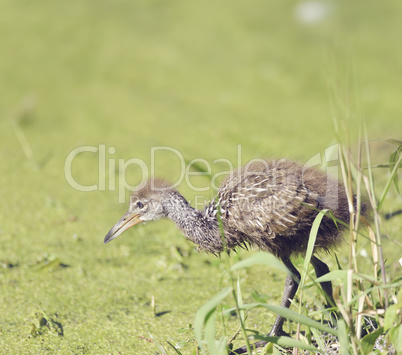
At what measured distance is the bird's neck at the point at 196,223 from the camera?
111 inches

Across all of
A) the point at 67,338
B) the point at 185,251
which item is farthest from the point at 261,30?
the point at 67,338

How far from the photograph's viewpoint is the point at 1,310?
300 centimetres

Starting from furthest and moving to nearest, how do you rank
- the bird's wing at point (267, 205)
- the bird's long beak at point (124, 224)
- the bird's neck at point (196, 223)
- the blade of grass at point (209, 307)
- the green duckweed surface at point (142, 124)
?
1. the bird's long beak at point (124, 224)
2. the green duckweed surface at point (142, 124)
3. the bird's neck at point (196, 223)
4. the bird's wing at point (267, 205)
5. the blade of grass at point (209, 307)

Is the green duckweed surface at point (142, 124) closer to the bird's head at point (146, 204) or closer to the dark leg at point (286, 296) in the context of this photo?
the dark leg at point (286, 296)

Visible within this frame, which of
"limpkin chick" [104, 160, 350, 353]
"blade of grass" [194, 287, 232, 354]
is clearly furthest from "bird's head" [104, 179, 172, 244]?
"blade of grass" [194, 287, 232, 354]

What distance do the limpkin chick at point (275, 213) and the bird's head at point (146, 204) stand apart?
0.70ft

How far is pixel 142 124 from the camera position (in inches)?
214

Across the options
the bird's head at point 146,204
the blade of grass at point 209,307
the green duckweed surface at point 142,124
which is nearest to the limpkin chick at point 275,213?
the bird's head at point 146,204

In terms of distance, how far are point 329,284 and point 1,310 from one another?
1802 millimetres

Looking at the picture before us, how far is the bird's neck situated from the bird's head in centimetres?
6

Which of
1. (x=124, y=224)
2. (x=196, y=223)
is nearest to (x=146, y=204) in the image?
(x=124, y=224)

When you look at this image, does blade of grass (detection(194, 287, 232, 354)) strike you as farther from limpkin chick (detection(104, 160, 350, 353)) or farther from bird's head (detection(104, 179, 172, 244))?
bird's head (detection(104, 179, 172, 244))

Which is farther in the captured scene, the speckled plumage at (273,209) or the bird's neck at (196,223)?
the bird's neck at (196,223)

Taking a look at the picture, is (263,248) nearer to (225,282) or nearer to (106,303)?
(225,282)
